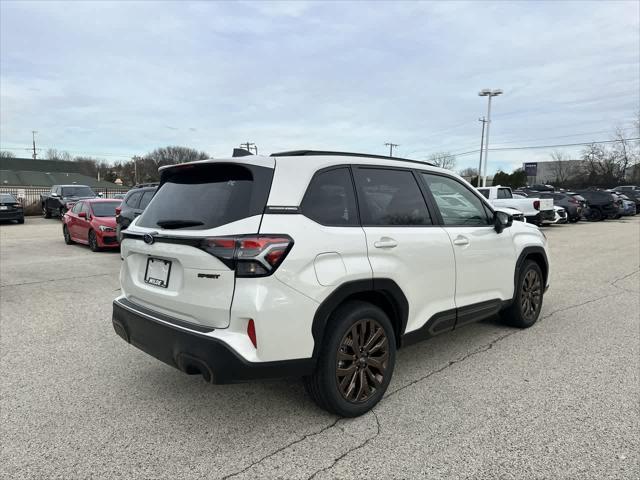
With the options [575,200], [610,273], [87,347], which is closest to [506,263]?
[87,347]

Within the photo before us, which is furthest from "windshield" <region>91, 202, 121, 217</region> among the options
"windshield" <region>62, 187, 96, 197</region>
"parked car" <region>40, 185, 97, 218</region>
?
"windshield" <region>62, 187, 96, 197</region>

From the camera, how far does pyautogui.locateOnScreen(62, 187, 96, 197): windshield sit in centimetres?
2409

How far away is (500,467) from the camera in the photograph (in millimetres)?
2654

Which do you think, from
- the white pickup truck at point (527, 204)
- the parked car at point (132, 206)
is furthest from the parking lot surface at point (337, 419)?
the white pickup truck at point (527, 204)

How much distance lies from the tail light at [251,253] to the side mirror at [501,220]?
8.57 feet

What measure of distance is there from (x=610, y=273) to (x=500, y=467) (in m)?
7.57

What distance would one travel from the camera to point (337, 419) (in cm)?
321

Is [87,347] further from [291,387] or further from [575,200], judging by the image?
[575,200]

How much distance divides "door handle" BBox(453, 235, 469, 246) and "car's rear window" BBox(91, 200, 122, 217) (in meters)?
10.4

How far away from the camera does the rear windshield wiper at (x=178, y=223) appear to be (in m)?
2.98

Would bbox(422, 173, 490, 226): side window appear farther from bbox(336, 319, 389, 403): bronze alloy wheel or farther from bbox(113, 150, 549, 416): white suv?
bbox(336, 319, 389, 403): bronze alloy wheel

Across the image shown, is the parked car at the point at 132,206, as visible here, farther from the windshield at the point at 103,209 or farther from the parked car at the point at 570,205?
the parked car at the point at 570,205

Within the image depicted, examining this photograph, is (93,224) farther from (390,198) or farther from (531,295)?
(531,295)

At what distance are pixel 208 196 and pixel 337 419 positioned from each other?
69.3 inches
